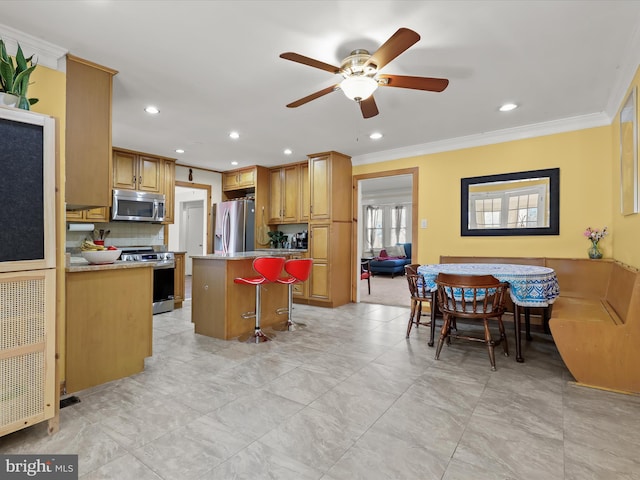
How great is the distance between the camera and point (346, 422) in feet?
6.20

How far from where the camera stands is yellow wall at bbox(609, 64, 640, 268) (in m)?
2.56

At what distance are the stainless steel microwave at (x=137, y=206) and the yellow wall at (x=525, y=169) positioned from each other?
3668 millimetres

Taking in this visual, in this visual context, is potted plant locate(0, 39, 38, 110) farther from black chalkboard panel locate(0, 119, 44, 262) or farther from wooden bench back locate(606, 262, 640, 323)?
wooden bench back locate(606, 262, 640, 323)

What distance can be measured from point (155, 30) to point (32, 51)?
0.88m

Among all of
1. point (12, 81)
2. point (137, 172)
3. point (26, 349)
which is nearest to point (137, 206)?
point (137, 172)

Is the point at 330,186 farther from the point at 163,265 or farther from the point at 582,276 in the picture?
the point at 582,276

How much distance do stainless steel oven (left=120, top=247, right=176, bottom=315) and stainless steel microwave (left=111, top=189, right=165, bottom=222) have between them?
51 centimetres

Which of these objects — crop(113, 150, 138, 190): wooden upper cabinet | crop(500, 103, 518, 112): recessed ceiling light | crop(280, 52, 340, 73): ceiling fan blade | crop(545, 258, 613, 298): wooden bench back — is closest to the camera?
crop(280, 52, 340, 73): ceiling fan blade

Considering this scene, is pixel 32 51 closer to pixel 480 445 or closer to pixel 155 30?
pixel 155 30

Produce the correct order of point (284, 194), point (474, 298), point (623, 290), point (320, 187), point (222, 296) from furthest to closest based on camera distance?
point (284, 194) → point (320, 187) → point (222, 296) → point (474, 298) → point (623, 290)

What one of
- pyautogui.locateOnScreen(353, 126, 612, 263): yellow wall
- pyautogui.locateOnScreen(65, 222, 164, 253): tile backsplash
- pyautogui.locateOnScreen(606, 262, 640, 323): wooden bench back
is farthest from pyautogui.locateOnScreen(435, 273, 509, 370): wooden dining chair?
pyautogui.locateOnScreen(65, 222, 164, 253): tile backsplash

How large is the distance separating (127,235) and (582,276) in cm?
610

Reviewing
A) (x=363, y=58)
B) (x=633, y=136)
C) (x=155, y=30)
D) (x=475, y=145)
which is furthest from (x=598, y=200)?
(x=155, y=30)

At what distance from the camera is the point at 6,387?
5.29 ft
